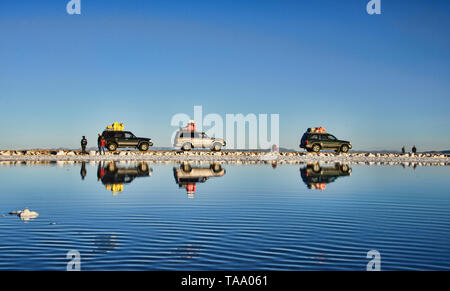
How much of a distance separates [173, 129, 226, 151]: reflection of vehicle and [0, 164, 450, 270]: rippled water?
31662 mm

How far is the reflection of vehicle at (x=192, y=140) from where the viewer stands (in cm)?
4759

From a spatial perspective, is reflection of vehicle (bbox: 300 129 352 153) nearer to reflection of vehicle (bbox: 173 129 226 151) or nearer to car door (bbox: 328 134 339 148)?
car door (bbox: 328 134 339 148)

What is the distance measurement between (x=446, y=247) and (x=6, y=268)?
620cm

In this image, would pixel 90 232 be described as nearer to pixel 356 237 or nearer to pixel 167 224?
pixel 167 224

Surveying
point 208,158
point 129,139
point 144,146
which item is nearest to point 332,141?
point 208,158

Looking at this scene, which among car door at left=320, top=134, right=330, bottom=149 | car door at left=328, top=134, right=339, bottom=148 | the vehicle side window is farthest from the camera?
car door at left=328, top=134, right=339, bottom=148

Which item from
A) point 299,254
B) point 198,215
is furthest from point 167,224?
point 299,254

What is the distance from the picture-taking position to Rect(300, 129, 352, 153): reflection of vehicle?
4781 cm

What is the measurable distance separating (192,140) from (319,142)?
11839mm

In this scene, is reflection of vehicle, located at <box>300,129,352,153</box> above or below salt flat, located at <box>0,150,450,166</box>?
above

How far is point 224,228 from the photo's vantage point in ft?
29.7

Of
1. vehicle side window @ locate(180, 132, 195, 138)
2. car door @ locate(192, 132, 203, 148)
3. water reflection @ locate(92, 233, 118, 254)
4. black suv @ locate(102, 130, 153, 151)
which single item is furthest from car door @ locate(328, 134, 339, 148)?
water reflection @ locate(92, 233, 118, 254)

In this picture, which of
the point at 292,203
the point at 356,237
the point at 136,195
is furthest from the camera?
the point at 136,195
